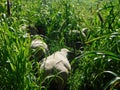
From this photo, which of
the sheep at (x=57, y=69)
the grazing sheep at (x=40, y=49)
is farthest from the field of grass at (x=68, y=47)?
the grazing sheep at (x=40, y=49)

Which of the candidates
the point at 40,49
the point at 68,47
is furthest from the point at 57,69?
the point at 68,47

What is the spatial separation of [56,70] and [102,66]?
482 mm

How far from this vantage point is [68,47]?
4621mm

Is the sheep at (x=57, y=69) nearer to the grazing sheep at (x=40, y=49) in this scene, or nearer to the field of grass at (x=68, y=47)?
the field of grass at (x=68, y=47)

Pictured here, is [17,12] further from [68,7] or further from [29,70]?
[29,70]

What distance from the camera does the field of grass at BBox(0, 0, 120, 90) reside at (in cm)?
296

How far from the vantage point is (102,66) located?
3416mm

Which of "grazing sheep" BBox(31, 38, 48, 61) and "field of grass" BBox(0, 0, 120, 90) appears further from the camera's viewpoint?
"grazing sheep" BBox(31, 38, 48, 61)

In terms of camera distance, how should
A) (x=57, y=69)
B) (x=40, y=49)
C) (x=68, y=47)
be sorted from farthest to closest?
(x=68, y=47)
(x=40, y=49)
(x=57, y=69)

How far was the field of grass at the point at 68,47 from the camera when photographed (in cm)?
296

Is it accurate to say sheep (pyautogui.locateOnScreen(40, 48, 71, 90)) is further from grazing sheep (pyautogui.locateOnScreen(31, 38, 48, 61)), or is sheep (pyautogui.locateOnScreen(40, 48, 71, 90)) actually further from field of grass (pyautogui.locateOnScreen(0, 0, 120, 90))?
grazing sheep (pyautogui.locateOnScreen(31, 38, 48, 61))

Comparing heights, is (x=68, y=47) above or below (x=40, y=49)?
below

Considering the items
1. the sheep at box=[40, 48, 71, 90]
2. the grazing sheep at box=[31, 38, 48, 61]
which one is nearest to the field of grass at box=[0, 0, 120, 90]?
the sheep at box=[40, 48, 71, 90]

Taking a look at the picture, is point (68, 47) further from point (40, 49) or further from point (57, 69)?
point (57, 69)
